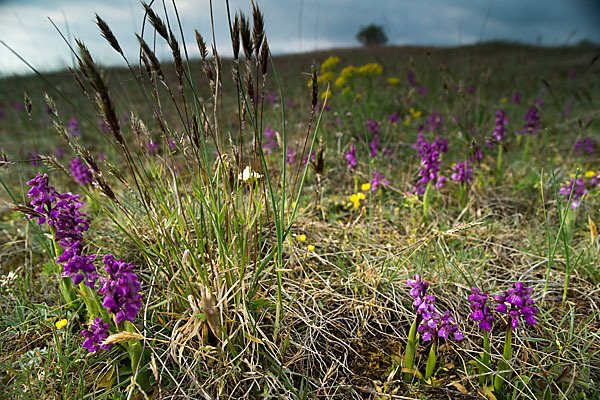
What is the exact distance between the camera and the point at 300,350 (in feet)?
4.89

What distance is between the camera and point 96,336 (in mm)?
1334

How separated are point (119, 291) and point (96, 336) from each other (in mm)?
253

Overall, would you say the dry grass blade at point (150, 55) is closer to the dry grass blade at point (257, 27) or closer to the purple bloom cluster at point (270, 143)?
the dry grass blade at point (257, 27)

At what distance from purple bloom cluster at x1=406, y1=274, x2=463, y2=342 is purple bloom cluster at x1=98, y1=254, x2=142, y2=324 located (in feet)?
3.41

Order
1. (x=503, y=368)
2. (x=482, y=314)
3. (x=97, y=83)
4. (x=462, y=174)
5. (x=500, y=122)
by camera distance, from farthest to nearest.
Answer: (x=500, y=122) → (x=462, y=174) → (x=503, y=368) → (x=482, y=314) → (x=97, y=83)

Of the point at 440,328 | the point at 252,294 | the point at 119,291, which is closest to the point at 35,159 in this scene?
the point at 119,291

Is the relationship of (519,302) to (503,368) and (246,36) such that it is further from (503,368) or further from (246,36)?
(246,36)

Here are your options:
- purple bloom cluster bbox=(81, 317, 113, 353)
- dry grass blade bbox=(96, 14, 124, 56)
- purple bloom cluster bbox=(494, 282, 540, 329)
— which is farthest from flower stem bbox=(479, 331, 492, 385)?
dry grass blade bbox=(96, 14, 124, 56)

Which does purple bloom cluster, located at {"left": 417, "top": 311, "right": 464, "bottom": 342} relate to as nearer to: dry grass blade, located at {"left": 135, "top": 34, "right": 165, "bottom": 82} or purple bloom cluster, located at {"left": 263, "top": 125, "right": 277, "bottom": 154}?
dry grass blade, located at {"left": 135, "top": 34, "right": 165, "bottom": 82}

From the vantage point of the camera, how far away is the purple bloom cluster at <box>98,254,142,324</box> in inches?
48.4

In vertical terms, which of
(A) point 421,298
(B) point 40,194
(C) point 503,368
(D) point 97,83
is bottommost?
(C) point 503,368

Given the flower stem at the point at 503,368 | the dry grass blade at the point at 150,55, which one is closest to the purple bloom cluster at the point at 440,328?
the flower stem at the point at 503,368

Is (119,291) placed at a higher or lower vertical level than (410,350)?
higher

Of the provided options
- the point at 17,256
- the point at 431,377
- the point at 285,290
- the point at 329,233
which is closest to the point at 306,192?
the point at 329,233
